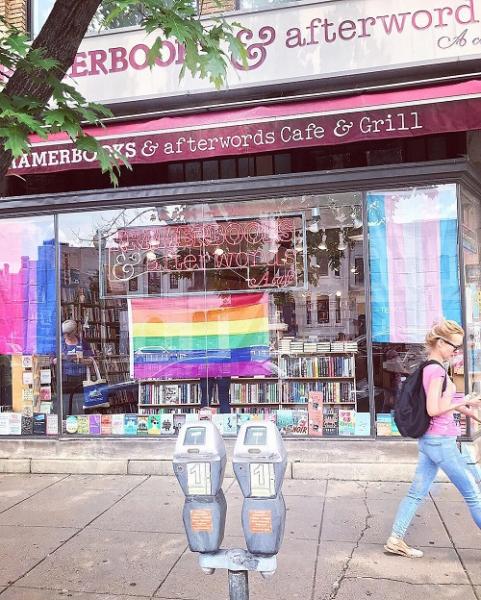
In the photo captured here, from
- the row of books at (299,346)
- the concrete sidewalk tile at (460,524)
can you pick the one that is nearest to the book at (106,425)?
the row of books at (299,346)

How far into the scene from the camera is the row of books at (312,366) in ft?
23.1

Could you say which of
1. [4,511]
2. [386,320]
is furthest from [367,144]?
[4,511]

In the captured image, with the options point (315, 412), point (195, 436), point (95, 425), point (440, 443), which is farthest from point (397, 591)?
point (95, 425)

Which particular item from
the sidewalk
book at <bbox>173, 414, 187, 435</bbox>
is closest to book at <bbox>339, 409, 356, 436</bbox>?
the sidewalk

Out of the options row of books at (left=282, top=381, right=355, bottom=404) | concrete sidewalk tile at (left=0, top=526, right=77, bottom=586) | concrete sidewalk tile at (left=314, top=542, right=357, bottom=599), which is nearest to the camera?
concrete sidewalk tile at (left=314, top=542, right=357, bottom=599)

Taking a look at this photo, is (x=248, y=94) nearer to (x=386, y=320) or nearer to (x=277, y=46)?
(x=277, y=46)

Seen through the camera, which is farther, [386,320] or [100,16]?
[100,16]

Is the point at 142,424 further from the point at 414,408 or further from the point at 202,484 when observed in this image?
the point at 202,484

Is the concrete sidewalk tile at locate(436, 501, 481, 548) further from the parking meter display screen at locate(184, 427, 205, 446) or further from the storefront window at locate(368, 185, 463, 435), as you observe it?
the parking meter display screen at locate(184, 427, 205, 446)

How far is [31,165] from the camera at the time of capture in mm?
6777

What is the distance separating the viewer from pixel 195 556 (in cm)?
436

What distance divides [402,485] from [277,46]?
16.2 feet

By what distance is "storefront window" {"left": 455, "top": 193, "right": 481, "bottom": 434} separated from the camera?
6383 mm

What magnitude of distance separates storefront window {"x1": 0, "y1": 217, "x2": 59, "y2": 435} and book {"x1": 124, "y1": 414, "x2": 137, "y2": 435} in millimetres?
850
